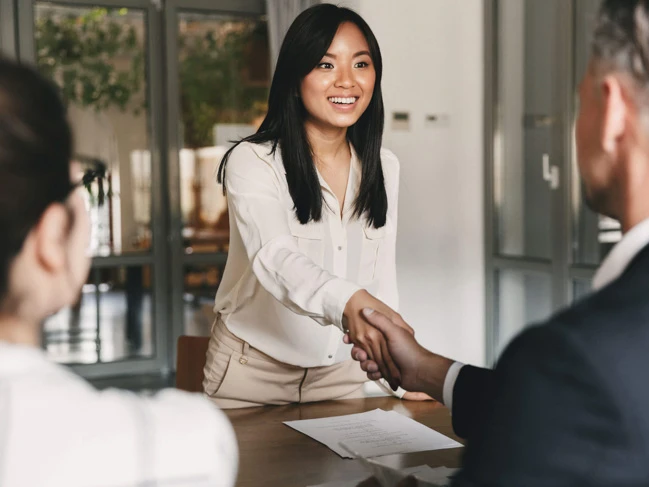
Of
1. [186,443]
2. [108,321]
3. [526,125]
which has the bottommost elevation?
[108,321]

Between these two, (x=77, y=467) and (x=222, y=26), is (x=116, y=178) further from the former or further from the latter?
(x=77, y=467)

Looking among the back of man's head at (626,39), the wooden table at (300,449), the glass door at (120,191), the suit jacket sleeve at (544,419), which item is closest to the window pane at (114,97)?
the glass door at (120,191)

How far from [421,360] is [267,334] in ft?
1.70

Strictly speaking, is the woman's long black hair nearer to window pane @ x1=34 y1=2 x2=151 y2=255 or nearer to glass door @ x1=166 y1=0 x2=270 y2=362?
glass door @ x1=166 y1=0 x2=270 y2=362

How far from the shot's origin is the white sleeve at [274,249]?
5.94 feet

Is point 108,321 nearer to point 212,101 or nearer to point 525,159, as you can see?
point 212,101

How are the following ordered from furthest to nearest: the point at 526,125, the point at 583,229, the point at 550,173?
the point at 526,125 < the point at 550,173 < the point at 583,229

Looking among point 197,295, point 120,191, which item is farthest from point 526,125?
point 120,191

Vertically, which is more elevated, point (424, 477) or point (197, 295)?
point (424, 477)

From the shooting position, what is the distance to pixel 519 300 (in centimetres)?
498

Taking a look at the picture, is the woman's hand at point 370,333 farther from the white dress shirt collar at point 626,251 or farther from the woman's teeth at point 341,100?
the white dress shirt collar at point 626,251

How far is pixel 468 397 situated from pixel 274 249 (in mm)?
673

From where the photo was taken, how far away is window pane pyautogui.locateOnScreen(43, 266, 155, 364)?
557 cm

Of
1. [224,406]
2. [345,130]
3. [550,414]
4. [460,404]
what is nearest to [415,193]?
[345,130]
